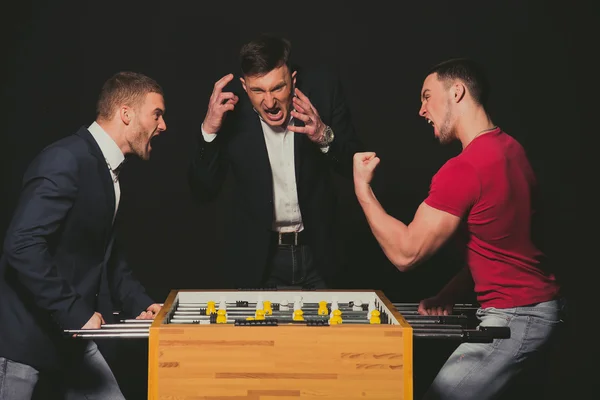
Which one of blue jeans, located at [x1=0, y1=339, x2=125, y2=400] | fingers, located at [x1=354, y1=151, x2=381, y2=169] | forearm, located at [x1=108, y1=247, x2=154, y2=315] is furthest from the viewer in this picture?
forearm, located at [x1=108, y1=247, x2=154, y2=315]

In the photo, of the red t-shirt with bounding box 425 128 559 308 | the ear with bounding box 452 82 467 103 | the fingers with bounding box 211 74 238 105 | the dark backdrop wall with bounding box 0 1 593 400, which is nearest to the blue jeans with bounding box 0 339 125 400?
the fingers with bounding box 211 74 238 105

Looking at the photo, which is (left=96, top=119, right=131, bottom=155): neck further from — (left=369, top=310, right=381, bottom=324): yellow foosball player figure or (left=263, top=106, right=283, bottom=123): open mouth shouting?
(left=369, top=310, right=381, bottom=324): yellow foosball player figure

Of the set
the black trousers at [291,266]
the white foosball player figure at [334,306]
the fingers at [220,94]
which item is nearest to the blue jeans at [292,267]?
the black trousers at [291,266]

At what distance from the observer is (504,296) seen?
272cm

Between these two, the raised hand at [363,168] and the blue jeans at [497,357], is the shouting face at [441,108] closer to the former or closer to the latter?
the raised hand at [363,168]

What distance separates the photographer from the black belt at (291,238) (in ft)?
12.2

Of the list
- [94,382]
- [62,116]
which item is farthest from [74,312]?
[62,116]

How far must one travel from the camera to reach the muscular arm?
267 cm

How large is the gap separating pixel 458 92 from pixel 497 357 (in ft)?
3.24

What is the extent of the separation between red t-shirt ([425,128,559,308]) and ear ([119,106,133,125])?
120 cm

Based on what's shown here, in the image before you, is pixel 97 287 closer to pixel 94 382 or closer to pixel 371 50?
pixel 94 382

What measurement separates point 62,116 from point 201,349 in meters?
2.66

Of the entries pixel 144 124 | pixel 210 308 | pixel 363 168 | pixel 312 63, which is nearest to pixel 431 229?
pixel 363 168

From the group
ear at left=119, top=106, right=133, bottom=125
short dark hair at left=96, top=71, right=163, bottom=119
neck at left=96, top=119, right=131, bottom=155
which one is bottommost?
neck at left=96, top=119, right=131, bottom=155
